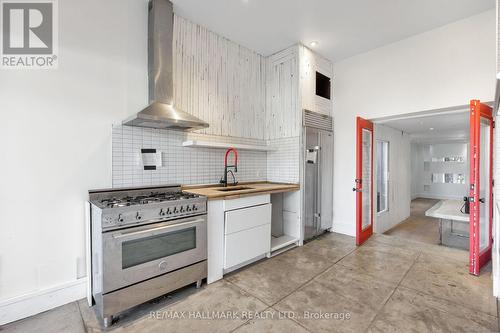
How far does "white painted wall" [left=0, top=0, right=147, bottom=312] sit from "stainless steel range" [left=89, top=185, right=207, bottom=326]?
0.30 metres

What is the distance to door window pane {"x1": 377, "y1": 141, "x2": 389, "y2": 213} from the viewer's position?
4.64m

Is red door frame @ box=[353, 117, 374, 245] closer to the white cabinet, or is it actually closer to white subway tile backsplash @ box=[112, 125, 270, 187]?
the white cabinet

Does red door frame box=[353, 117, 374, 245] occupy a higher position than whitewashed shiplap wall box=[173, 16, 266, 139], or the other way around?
whitewashed shiplap wall box=[173, 16, 266, 139]

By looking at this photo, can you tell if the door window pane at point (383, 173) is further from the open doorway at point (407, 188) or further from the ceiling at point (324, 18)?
the ceiling at point (324, 18)

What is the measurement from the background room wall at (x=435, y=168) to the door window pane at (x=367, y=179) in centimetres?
614

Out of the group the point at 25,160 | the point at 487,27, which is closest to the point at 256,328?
the point at 25,160

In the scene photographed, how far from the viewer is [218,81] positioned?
340cm

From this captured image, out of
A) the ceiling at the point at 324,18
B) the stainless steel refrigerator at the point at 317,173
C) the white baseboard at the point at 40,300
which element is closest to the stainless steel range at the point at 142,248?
the white baseboard at the point at 40,300

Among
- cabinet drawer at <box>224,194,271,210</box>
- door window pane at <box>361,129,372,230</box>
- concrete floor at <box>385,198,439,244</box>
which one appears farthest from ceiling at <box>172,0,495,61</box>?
concrete floor at <box>385,198,439,244</box>

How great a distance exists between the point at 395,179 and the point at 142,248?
508 cm

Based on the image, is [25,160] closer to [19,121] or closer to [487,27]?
[19,121]

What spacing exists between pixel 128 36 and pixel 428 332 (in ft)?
13.0

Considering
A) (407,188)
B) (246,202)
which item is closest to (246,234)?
(246,202)

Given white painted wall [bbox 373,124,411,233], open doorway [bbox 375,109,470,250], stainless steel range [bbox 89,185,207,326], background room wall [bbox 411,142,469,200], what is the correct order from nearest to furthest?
stainless steel range [bbox 89,185,207,326], open doorway [bbox 375,109,470,250], white painted wall [bbox 373,124,411,233], background room wall [bbox 411,142,469,200]
